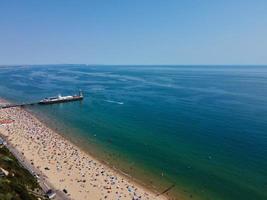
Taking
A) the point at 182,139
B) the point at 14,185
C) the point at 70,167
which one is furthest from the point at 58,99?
the point at 14,185

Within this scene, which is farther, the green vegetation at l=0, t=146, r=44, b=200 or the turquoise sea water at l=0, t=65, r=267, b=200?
the turquoise sea water at l=0, t=65, r=267, b=200

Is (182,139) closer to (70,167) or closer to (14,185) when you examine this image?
(70,167)

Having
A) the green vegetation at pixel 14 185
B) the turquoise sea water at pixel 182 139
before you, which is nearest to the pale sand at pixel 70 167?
the turquoise sea water at pixel 182 139

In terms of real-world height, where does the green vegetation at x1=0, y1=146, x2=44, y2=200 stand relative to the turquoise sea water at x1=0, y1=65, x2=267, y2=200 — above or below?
above

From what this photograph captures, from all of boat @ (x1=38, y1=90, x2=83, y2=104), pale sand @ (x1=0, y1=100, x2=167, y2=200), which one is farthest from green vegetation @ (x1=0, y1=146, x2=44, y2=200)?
boat @ (x1=38, y1=90, x2=83, y2=104)

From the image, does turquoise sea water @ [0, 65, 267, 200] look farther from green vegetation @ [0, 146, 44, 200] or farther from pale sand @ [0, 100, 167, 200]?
green vegetation @ [0, 146, 44, 200]

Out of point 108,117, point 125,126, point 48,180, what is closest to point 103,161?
point 48,180

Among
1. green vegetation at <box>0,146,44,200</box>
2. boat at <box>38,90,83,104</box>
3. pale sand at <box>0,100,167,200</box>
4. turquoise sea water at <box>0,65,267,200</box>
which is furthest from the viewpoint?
boat at <box>38,90,83,104</box>

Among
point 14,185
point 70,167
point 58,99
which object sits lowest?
point 70,167

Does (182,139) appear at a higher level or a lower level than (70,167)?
higher

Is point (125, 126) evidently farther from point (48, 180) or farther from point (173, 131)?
point (48, 180)
